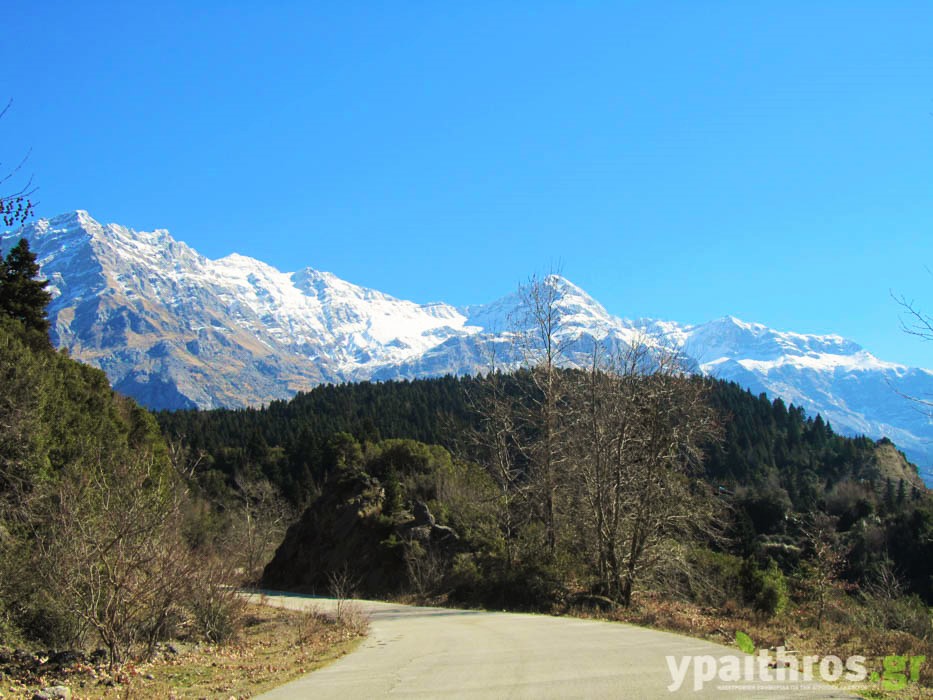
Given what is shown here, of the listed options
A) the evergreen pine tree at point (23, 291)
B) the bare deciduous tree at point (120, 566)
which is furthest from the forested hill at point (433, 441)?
the bare deciduous tree at point (120, 566)

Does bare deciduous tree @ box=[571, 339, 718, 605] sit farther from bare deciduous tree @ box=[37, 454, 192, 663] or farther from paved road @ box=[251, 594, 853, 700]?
bare deciduous tree @ box=[37, 454, 192, 663]

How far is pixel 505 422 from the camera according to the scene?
2597 centimetres

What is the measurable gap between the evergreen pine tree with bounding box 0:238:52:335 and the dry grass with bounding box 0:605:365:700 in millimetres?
30013

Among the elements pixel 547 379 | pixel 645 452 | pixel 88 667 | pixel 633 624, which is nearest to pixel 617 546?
pixel 645 452

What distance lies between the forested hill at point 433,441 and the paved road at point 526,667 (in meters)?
50.8

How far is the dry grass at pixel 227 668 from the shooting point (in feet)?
33.5

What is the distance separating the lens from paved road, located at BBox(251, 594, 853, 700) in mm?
8617

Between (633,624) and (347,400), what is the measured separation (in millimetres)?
103125

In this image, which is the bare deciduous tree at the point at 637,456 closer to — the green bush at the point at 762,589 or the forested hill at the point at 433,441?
the green bush at the point at 762,589

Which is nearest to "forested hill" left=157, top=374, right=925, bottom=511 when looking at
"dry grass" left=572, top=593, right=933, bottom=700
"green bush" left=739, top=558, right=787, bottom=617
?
"green bush" left=739, top=558, right=787, bottom=617

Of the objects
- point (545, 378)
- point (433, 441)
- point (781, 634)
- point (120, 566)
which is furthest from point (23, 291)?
point (433, 441)

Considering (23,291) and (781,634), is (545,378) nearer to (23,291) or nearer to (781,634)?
(781,634)

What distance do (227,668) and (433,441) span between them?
72584 millimetres

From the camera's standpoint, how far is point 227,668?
39.6 ft
